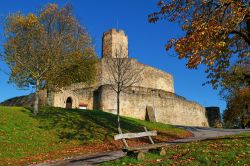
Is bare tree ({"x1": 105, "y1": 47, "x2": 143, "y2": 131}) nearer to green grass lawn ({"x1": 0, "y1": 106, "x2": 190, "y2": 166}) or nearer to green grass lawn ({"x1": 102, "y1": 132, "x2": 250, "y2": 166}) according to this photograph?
green grass lawn ({"x1": 0, "y1": 106, "x2": 190, "y2": 166})

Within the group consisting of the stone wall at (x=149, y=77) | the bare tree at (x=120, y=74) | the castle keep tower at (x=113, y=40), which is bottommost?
the bare tree at (x=120, y=74)

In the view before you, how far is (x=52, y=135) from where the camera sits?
1808 centimetres

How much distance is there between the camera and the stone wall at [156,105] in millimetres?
34062

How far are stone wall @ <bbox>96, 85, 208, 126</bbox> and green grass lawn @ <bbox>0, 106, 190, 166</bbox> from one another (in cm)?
926

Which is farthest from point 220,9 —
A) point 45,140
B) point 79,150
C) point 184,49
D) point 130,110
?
point 130,110

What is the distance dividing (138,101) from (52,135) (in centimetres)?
1851

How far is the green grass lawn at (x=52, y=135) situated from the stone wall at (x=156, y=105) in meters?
9.26

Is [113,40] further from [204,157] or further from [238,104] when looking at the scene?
[204,157]

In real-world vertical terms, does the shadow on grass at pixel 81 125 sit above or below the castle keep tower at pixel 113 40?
below

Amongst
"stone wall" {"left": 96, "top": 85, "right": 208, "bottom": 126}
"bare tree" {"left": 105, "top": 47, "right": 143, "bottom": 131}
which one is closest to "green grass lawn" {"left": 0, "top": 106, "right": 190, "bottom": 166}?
"bare tree" {"left": 105, "top": 47, "right": 143, "bottom": 131}

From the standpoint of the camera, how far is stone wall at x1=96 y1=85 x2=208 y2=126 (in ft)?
112

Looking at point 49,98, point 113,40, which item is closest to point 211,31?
point 49,98

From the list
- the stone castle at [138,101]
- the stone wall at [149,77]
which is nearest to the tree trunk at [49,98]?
the stone castle at [138,101]

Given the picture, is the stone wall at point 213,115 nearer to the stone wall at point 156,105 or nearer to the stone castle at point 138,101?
the stone castle at point 138,101
